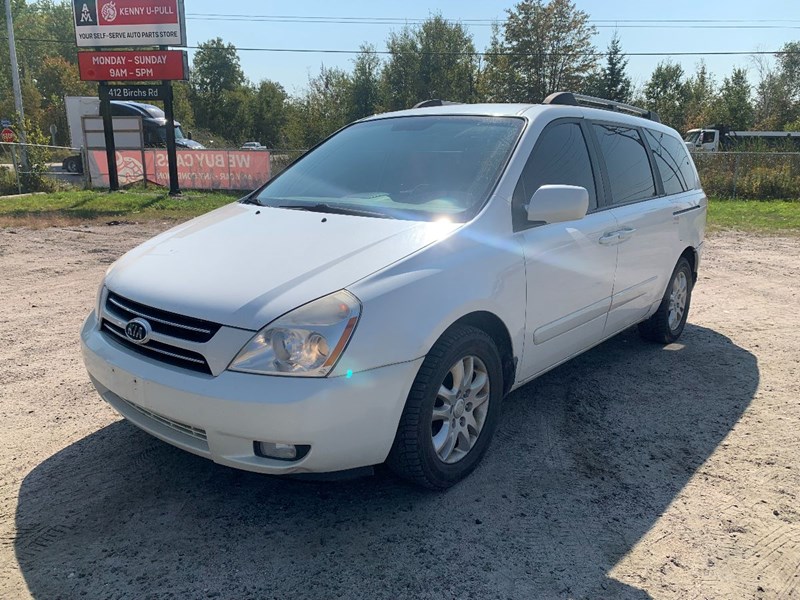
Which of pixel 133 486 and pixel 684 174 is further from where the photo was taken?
pixel 684 174

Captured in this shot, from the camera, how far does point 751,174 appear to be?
19984 millimetres

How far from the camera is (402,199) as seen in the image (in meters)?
3.47

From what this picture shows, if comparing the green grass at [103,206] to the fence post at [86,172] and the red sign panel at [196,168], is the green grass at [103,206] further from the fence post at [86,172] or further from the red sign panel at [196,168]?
the fence post at [86,172]

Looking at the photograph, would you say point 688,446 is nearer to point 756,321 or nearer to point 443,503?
point 443,503

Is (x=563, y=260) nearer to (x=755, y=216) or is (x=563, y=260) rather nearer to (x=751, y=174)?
(x=755, y=216)

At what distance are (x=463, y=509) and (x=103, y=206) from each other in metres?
14.7

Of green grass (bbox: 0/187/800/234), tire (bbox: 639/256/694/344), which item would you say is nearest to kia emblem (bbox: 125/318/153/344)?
tire (bbox: 639/256/694/344)

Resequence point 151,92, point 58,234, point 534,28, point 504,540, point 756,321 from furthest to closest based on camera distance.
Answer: point 534,28
point 151,92
point 58,234
point 756,321
point 504,540

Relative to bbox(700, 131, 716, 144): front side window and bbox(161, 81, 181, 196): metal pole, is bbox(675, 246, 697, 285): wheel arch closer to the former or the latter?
bbox(161, 81, 181, 196): metal pole

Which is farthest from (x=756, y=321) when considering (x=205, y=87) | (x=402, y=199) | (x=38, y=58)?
(x=38, y=58)

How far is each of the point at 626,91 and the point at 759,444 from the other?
170 feet

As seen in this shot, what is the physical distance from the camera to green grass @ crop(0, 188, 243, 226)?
13008mm

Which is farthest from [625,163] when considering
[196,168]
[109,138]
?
[196,168]

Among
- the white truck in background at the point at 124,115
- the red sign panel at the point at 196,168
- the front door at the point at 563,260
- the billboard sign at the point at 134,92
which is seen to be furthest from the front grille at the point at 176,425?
the white truck in background at the point at 124,115
